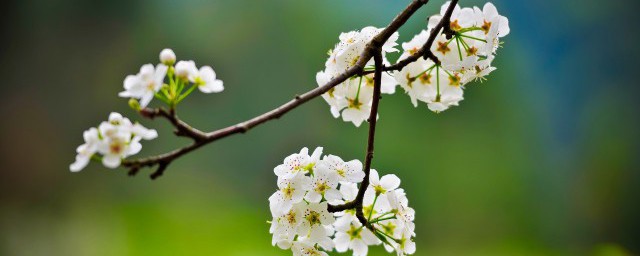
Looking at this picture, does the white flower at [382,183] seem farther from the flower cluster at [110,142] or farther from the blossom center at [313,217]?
the flower cluster at [110,142]

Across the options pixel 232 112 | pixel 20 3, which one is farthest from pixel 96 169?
pixel 20 3

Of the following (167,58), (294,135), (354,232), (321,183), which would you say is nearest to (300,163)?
(321,183)

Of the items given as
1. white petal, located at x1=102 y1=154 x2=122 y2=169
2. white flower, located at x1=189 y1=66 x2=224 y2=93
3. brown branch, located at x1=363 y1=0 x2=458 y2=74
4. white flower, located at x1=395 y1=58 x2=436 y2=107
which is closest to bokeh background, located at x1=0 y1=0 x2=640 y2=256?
white flower, located at x1=395 y1=58 x2=436 y2=107

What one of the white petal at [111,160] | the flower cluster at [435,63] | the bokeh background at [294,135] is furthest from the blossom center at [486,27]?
the bokeh background at [294,135]

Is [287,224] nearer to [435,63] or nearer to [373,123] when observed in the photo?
[373,123]

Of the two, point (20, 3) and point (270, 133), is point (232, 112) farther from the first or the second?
point (20, 3)

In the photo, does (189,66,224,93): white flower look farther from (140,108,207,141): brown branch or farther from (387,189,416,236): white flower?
(387,189,416,236): white flower
